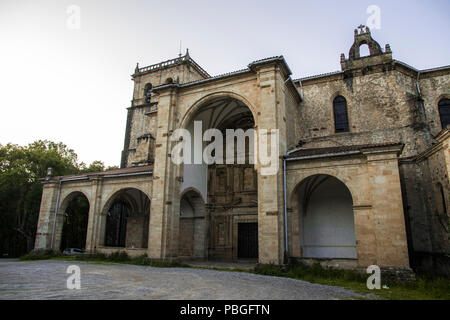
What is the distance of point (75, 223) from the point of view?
94.4ft

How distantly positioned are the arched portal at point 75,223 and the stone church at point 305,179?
27.0 ft

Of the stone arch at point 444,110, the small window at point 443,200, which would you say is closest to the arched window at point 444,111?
the stone arch at point 444,110

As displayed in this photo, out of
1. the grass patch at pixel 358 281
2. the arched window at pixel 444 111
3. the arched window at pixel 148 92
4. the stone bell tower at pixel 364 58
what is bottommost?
the grass patch at pixel 358 281

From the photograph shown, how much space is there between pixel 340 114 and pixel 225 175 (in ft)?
25.3

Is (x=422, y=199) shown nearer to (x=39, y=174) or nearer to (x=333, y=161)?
(x=333, y=161)

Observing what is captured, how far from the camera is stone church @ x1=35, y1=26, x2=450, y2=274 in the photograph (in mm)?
11359

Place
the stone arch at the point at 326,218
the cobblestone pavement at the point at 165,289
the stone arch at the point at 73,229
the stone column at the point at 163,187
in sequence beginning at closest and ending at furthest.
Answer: the cobblestone pavement at the point at 165,289 < the stone arch at the point at 326,218 < the stone column at the point at 163,187 < the stone arch at the point at 73,229

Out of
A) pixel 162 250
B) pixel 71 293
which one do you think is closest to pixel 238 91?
pixel 162 250

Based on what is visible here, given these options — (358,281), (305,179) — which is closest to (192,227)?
(305,179)

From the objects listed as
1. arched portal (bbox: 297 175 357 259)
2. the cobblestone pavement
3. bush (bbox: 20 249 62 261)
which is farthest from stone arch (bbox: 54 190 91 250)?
arched portal (bbox: 297 175 357 259)

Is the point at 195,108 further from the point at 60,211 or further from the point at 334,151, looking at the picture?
the point at 60,211

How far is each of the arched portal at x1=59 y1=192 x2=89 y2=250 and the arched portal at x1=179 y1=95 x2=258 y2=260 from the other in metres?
14.1

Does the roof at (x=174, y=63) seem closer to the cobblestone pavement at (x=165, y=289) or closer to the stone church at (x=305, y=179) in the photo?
the stone church at (x=305, y=179)

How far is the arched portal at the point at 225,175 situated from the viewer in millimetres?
17438
